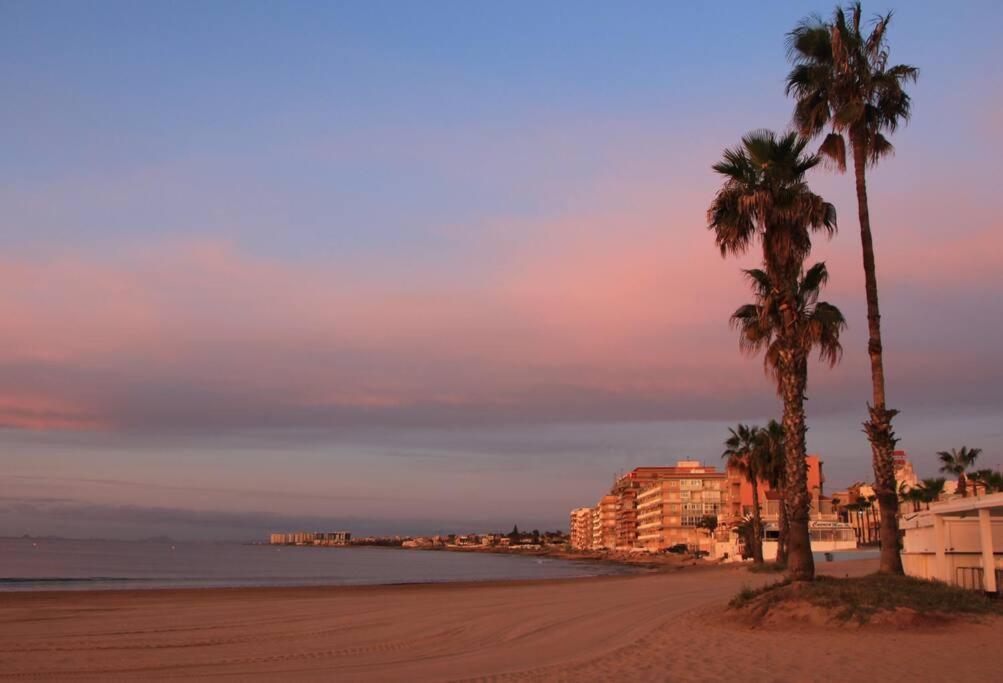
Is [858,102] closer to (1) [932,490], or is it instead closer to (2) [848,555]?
(2) [848,555]

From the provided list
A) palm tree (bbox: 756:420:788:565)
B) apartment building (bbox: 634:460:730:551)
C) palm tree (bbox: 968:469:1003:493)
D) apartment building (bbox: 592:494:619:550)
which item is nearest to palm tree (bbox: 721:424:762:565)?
palm tree (bbox: 756:420:788:565)

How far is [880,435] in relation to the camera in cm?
2175

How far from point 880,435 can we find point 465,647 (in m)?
12.0

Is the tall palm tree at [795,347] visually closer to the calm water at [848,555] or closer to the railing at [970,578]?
the railing at [970,578]

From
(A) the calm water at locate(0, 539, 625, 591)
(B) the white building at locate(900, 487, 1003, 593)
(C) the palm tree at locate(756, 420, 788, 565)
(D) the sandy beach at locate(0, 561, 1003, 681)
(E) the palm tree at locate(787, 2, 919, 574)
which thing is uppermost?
(E) the palm tree at locate(787, 2, 919, 574)

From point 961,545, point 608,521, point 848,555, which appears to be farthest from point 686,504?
point 961,545

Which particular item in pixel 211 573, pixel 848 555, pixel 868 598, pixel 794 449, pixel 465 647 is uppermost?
pixel 794 449

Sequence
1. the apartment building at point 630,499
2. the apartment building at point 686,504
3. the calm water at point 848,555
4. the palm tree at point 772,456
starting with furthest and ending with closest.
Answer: the apartment building at point 630,499
the apartment building at point 686,504
the calm water at point 848,555
the palm tree at point 772,456

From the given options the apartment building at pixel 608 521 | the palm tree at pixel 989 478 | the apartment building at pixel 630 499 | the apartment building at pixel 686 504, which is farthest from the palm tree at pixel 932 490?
the apartment building at pixel 608 521

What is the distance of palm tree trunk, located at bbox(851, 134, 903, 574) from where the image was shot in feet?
71.3

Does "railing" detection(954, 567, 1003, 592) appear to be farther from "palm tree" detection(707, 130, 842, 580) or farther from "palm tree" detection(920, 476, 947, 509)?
"palm tree" detection(920, 476, 947, 509)

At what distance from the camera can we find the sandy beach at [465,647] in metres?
13.2

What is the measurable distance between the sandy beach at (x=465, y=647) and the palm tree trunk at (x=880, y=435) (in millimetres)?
5336

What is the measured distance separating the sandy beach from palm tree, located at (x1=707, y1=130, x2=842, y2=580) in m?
5.80
